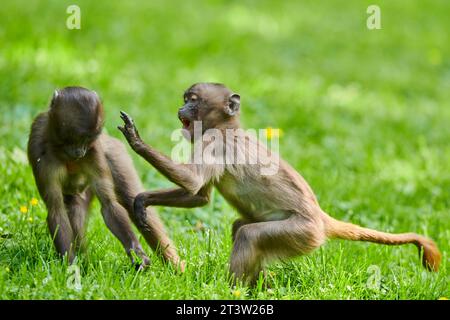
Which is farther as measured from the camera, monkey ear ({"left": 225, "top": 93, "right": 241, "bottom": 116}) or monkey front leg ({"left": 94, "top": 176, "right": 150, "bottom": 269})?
monkey ear ({"left": 225, "top": 93, "right": 241, "bottom": 116})

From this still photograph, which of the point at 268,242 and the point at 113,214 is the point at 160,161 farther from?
the point at 268,242

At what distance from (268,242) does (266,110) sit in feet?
18.5

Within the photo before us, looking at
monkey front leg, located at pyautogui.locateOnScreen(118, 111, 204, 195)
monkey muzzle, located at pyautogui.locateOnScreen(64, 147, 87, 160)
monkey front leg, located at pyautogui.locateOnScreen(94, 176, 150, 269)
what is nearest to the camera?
monkey front leg, located at pyautogui.locateOnScreen(118, 111, 204, 195)

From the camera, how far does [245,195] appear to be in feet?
18.5

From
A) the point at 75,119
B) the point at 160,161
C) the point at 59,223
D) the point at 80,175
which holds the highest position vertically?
the point at 75,119

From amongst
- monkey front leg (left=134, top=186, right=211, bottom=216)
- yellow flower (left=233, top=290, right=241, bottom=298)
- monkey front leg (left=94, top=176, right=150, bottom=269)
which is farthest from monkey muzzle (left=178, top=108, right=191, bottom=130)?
yellow flower (left=233, top=290, right=241, bottom=298)

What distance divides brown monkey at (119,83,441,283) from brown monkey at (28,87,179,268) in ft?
1.05

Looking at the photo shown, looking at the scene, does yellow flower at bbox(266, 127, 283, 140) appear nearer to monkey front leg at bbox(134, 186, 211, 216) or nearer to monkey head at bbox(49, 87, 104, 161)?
monkey front leg at bbox(134, 186, 211, 216)

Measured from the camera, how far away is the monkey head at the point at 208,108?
5.81 m

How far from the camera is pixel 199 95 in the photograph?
5840mm

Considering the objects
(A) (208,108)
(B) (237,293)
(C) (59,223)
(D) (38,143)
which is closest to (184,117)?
(A) (208,108)

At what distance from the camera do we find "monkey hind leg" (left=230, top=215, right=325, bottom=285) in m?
5.24

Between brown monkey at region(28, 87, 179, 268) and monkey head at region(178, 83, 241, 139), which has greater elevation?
monkey head at region(178, 83, 241, 139)

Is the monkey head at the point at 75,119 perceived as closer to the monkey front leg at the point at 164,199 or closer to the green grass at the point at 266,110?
the monkey front leg at the point at 164,199
